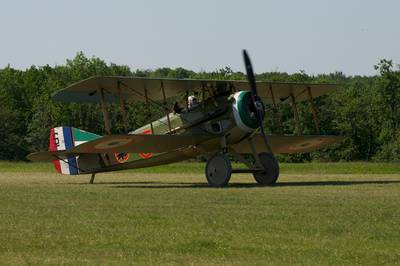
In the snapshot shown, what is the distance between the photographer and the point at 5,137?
69.3 meters

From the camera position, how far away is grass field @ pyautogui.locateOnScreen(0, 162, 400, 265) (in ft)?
31.1

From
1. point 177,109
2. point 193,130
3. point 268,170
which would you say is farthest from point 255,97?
point 177,109

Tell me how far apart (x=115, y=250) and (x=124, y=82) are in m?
13.2

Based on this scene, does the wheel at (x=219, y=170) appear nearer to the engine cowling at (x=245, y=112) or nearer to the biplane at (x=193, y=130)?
the biplane at (x=193, y=130)

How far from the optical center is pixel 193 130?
2358 cm

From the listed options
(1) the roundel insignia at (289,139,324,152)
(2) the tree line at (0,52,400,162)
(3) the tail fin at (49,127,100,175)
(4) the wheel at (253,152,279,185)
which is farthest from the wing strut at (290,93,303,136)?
(2) the tree line at (0,52,400,162)

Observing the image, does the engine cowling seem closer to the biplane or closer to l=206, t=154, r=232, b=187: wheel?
the biplane

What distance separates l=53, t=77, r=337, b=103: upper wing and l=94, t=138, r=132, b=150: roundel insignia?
125 cm

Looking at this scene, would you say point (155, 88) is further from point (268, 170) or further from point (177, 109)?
point (268, 170)

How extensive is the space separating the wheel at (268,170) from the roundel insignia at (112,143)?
4.00 metres

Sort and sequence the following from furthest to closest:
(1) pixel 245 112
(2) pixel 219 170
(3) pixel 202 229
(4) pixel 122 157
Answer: (4) pixel 122 157 → (2) pixel 219 170 → (1) pixel 245 112 → (3) pixel 202 229

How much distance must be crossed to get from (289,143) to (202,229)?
15.5 metres

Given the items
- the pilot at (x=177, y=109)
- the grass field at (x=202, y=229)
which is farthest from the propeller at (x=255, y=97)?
the grass field at (x=202, y=229)

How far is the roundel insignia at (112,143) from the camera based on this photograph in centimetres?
2198
